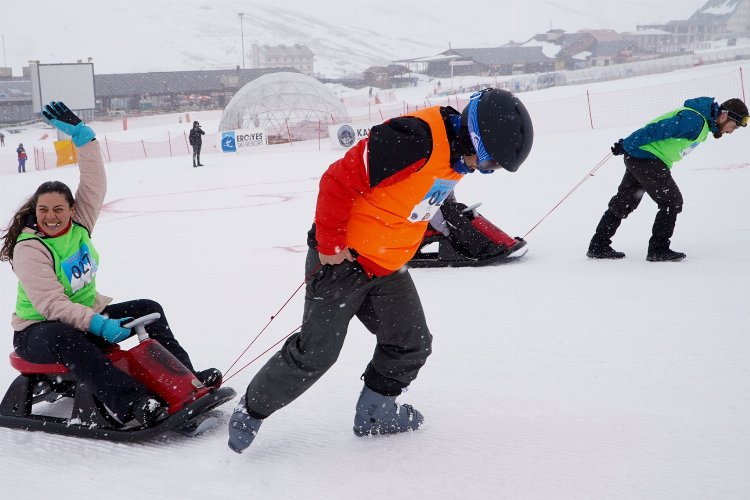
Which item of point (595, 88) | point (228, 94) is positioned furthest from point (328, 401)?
point (228, 94)

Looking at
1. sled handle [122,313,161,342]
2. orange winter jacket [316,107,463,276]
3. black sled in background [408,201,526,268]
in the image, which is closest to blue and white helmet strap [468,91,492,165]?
orange winter jacket [316,107,463,276]

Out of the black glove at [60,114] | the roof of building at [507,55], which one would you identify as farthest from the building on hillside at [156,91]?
the black glove at [60,114]

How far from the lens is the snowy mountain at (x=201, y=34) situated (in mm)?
117812

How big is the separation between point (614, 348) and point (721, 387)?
2.29 ft

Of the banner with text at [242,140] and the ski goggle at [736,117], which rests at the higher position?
the banner with text at [242,140]

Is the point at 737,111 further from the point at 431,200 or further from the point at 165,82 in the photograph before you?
the point at 165,82

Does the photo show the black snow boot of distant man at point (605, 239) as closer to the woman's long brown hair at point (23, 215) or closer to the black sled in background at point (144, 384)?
the black sled in background at point (144, 384)

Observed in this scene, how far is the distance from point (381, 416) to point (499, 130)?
50.4 inches

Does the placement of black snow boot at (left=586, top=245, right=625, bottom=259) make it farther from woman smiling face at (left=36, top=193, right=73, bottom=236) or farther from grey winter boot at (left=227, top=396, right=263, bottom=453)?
woman smiling face at (left=36, top=193, right=73, bottom=236)

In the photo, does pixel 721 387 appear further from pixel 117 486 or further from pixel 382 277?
pixel 117 486

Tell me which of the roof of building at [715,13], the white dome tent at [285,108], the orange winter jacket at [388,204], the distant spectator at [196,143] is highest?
the roof of building at [715,13]

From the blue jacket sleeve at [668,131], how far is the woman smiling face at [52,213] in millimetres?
4470

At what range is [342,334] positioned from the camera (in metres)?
2.70

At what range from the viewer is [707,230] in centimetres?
678
